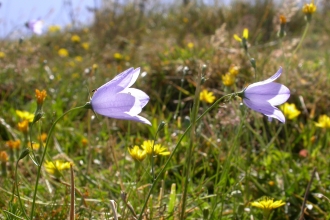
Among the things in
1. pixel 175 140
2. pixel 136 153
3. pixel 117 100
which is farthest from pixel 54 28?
pixel 117 100

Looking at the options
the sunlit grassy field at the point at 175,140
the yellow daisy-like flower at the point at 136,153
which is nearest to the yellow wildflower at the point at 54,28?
the sunlit grassy field at the point at 175,140

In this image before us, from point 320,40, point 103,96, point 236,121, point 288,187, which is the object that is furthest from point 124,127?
point 320,40

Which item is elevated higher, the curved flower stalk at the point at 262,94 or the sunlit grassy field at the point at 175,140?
the curved flower stalk at the point at 262,94

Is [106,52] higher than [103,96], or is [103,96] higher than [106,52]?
[103,96]

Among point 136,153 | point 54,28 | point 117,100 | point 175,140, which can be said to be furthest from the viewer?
point 54,28

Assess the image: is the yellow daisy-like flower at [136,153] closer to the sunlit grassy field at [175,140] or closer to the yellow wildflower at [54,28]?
the sunlit grassy field at [175,140]

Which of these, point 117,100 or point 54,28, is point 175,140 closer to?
point 117,100

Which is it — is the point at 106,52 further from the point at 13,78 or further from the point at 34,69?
the point at 13,78

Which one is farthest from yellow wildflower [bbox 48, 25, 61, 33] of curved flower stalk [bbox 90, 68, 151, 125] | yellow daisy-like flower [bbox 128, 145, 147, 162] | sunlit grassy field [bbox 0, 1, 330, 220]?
curved flower stalk [bbox 90, 68, 151, 125]
